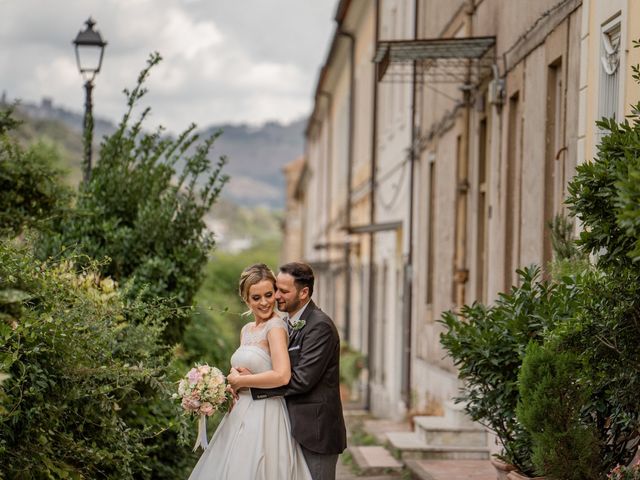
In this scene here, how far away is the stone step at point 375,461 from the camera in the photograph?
46.1 ft

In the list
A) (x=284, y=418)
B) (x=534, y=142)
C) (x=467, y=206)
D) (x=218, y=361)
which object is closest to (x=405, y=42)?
(x=534, y=142)

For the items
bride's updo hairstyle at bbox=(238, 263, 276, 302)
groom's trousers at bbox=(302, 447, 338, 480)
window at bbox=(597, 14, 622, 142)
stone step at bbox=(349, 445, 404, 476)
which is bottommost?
stone step at bbox=(349, 445, 404, 476)

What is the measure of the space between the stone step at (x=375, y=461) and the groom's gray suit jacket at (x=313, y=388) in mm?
6292

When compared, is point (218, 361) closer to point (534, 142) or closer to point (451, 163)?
point (451, 163)

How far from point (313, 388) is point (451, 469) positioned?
204 inches

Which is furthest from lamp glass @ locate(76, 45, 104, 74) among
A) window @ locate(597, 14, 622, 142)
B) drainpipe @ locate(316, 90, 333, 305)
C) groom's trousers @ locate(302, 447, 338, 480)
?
drainpipe @ locate(316, 90, 333, 305)

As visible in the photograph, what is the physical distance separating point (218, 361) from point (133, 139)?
5573 millimetres

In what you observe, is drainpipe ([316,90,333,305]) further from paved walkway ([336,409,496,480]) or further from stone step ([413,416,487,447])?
stone step ([413,416,487,447])

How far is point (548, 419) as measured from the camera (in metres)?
7.32

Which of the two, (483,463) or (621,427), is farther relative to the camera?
(483,463)

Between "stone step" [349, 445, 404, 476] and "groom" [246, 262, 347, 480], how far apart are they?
6295 millimetres

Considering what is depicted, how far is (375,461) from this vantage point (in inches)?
569

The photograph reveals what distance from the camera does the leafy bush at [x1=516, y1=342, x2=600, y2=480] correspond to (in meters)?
7.29

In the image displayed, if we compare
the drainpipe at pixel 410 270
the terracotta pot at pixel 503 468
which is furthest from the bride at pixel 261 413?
the drainpipe at pixel 410 270
